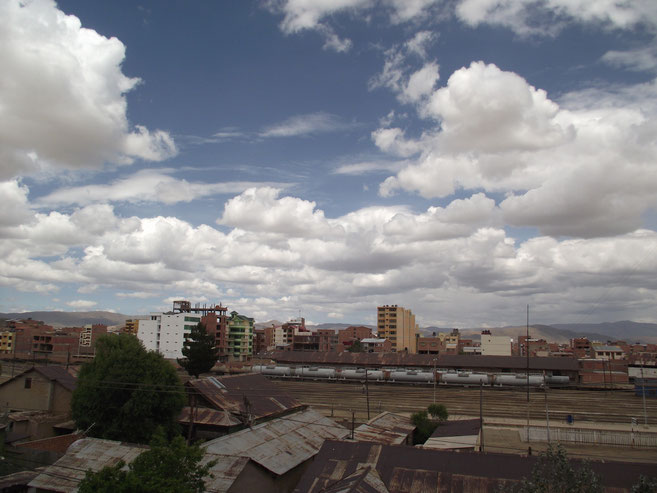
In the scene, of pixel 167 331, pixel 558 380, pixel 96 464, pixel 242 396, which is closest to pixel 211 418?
pixel 242 396

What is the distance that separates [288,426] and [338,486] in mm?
14367

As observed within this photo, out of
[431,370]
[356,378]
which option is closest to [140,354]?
[356,378]

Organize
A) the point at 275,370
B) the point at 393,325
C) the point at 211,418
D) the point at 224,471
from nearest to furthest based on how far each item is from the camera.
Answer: the point at 224,471
the point at 211,418
the point at 275,370
the point at 393,325

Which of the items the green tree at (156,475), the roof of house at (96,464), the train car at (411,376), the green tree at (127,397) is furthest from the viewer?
the train car at (411,376)

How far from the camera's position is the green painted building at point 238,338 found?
12362cm

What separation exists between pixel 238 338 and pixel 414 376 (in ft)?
185

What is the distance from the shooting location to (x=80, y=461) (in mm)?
24875

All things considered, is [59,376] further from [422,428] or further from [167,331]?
[167,331]

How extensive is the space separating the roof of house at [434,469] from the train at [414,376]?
51476 millimetres

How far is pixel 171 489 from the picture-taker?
51.1 feet

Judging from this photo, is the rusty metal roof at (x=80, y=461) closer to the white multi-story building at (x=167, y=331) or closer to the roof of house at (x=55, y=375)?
the roof of house at (x=55, y=375)

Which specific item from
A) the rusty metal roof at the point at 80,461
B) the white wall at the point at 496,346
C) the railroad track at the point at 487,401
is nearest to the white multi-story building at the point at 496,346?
the white wall at the point at 496,346

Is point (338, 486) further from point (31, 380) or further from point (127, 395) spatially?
point (31, 380)

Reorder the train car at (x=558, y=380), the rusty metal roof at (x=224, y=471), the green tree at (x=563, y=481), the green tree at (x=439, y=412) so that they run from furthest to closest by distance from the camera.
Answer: the train car at (x=558, y=380) < the green tree at (x=439, y=412) < the rusty metal roof at (x=224, y=471) < the green tree at (x=563, y=481)
